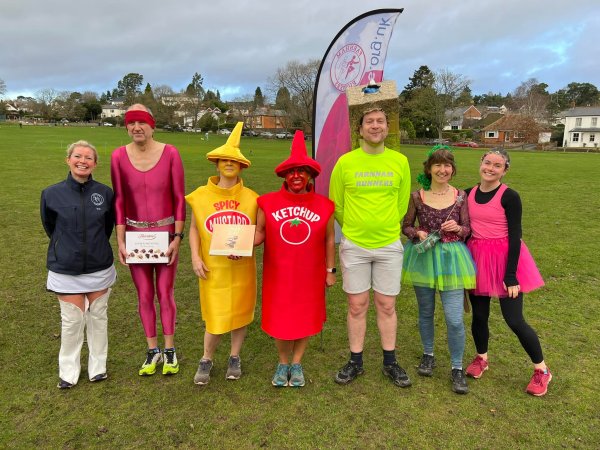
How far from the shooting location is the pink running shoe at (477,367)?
12.4ft

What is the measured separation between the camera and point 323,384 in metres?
3.68

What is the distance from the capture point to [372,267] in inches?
139

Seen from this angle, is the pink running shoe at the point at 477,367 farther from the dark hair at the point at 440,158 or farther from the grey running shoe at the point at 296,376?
the dark hair at the point at 440,158

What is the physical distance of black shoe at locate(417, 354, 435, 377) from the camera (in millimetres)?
3814

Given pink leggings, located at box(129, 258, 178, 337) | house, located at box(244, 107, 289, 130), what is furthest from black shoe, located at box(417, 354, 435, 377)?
house, located at box(244, 107, 289, 130)

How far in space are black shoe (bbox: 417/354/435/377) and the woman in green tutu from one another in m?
0.23

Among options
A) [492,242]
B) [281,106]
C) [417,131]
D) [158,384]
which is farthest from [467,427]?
[281,106]

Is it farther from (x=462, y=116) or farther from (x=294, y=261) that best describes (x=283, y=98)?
(x=294, y=261)

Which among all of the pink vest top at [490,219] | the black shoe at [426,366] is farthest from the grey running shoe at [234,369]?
the pink vest top at [490,219]

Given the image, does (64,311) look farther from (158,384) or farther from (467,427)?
(467,427)

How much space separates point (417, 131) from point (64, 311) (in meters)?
59.3

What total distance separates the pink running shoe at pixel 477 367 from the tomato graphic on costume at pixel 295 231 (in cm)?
200

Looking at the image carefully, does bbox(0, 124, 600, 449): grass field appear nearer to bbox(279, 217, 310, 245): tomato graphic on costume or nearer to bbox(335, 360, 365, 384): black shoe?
bbox(335, 360, 365, 384): black shoe

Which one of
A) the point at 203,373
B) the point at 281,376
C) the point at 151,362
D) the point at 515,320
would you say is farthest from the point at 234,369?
the point at 515,320
